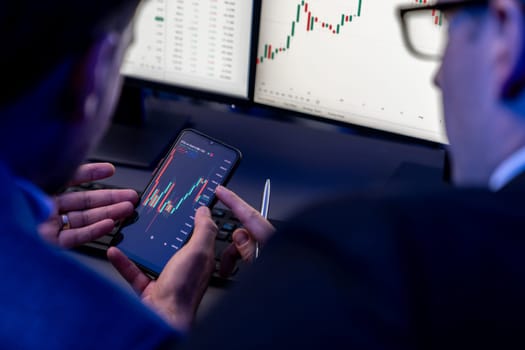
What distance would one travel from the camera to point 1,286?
0.59 metres

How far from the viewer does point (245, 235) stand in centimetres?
93

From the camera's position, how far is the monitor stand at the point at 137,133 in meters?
1.19

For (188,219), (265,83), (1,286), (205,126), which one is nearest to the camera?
(1,286)

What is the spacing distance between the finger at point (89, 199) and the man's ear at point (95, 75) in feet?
1.35

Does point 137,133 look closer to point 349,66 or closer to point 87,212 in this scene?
point 87,212

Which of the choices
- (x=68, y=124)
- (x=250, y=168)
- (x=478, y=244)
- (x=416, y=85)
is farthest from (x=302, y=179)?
(x=478, y=244)

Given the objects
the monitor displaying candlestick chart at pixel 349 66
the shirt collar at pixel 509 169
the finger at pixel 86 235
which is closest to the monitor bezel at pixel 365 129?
the monitor displaying candlestick chart at pixel 349 66

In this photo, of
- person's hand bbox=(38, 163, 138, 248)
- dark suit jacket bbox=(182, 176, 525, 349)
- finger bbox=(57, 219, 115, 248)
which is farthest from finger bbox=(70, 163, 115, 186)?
dark suit jacket bbox=(182, 176, 525, 349)

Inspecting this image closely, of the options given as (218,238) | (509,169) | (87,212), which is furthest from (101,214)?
(509,169)

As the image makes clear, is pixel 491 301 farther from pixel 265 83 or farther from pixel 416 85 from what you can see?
pixel 265 83

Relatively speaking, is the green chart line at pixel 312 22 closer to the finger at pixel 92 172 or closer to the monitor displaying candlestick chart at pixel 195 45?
the monitor displaying candlestick chart at pixel 195 45

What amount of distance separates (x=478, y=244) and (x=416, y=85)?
2.01ft

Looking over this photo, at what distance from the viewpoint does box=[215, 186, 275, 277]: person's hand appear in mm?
918

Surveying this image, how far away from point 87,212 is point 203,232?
0.20 meters
